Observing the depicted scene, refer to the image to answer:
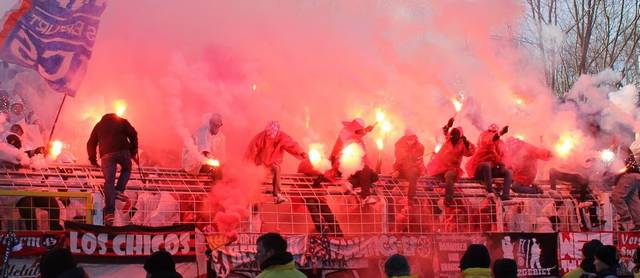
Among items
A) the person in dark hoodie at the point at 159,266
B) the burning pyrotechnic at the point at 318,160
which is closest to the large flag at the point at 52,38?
the burning pyrotechnic at the point at 318,160

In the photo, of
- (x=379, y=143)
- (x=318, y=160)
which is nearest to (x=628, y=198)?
(x=379, y=143)

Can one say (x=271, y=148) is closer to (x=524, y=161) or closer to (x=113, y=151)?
Result: (x=113, y=151)

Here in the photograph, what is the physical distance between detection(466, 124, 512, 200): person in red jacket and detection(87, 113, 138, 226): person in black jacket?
→ 6923 millimetres

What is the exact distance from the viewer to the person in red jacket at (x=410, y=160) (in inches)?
691

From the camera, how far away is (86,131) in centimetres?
1970

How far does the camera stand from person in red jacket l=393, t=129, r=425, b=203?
17.6 meters

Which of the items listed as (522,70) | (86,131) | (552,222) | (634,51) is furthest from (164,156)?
(634,51)

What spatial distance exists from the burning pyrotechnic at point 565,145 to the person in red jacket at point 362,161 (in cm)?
448

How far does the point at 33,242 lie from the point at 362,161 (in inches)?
258

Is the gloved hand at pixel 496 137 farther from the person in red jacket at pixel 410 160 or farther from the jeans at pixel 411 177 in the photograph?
the jeans at pixel 411 177

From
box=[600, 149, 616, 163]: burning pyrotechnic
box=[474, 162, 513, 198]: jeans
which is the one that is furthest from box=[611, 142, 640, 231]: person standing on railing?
box=[474, 162, 513, 198]: jeans

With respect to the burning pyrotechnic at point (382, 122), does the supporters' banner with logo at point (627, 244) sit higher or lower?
lower

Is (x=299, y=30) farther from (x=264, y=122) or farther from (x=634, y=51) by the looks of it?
(x=634, y=51)

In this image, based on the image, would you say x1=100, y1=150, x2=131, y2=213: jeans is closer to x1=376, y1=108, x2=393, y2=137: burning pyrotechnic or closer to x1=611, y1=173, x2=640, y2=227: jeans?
x1=376, y1=108, x2=393, y2=137: burning pyrotechnic
